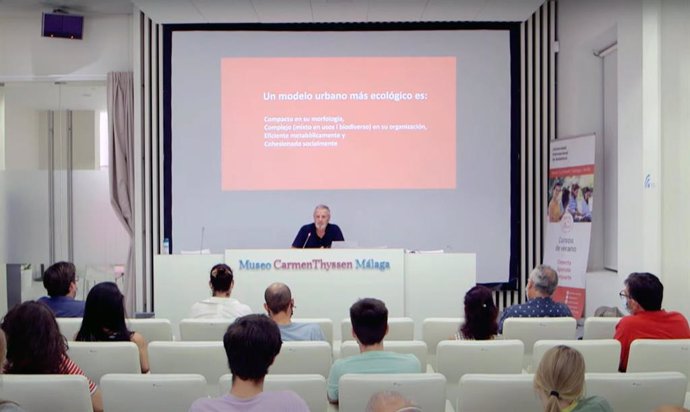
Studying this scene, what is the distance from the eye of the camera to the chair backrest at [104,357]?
336 centimetres

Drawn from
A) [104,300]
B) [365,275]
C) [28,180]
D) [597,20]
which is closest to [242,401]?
[104,300]

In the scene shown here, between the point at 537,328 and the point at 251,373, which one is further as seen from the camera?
the point at 537,328

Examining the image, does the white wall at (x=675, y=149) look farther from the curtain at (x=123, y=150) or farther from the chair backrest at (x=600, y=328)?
the curtain at (x=123, y=150)

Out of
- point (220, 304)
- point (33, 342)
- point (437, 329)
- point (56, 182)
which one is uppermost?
point (56, 182)

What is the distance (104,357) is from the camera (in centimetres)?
338

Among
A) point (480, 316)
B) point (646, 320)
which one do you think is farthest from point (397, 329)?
point (646, 320)

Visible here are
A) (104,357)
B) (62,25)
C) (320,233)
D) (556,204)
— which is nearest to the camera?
(104,357)

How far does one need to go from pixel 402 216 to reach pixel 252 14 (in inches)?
109

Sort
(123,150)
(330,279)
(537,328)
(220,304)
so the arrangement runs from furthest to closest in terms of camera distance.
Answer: (123,150) → (330,279) → (220,304) → (537,328)

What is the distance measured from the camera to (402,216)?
26.7 ft

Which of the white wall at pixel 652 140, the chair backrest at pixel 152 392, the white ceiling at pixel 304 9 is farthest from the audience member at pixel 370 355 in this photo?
the white ceiling at pixel 304 9

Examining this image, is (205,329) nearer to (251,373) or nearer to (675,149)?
(251,373)

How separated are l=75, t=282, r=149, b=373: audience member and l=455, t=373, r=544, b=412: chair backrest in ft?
5.91

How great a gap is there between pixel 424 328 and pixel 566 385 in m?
2.04
